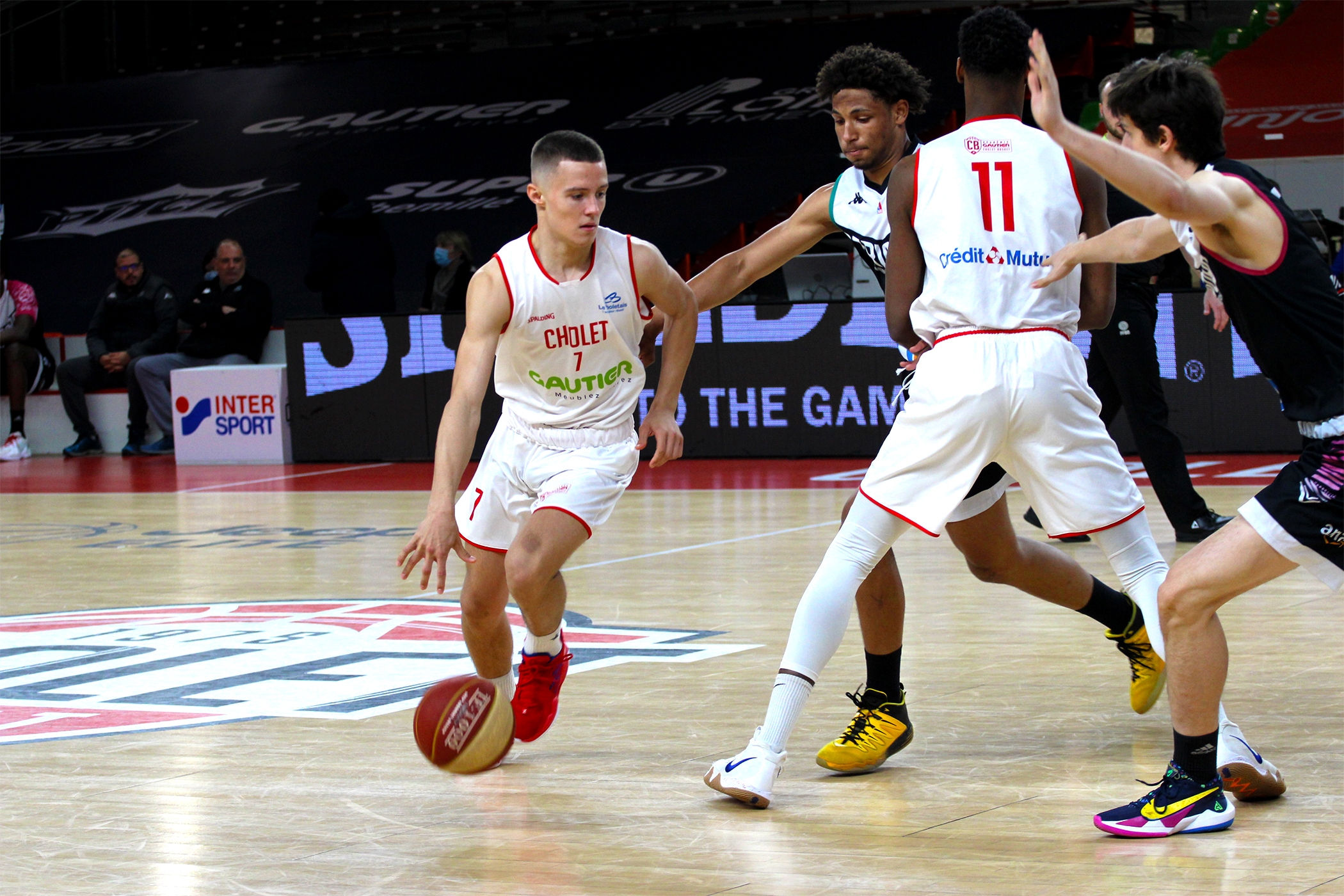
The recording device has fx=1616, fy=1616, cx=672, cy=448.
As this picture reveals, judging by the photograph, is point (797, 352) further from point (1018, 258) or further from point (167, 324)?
point (1018, 258)

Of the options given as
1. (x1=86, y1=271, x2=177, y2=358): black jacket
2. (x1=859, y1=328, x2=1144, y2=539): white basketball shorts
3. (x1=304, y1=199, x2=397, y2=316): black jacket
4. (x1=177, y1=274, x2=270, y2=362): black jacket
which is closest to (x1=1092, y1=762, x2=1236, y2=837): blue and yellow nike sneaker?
(x1=859, y1=328, x2=1144, y2=539): white basketball shorts

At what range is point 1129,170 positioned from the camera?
294cm

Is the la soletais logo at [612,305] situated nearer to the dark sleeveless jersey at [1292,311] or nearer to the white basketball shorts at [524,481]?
the white basketball shorts at [524,481]

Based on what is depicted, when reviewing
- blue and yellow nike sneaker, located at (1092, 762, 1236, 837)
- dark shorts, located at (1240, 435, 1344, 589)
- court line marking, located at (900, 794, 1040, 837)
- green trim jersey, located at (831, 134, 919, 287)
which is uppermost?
green trim jersey, located at (831, 134, 919, 287)

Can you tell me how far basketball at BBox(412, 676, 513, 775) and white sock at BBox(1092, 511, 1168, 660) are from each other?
1.53 meters

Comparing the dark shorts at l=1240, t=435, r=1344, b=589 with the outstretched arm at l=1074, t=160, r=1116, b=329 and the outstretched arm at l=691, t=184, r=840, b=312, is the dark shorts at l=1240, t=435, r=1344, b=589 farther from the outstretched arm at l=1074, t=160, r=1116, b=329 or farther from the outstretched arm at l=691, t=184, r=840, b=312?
the outstretched arm at l=691, t=184, r=840, b=312

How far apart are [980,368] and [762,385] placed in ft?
29.8

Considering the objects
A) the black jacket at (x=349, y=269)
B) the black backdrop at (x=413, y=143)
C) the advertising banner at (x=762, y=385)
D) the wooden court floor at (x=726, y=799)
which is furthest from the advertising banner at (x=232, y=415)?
the wooden court floor at (x=726, y=799)

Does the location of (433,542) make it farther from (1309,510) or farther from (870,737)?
(1309,510)

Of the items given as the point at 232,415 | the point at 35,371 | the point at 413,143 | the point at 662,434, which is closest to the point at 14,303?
the point at 35,371

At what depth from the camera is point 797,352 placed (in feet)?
Result: 41.2

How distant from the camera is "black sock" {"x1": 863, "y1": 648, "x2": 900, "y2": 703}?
13.7 ft

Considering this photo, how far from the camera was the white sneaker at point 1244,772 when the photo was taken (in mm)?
3539

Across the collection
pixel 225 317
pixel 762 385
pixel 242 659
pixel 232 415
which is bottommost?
pixel 242 659
